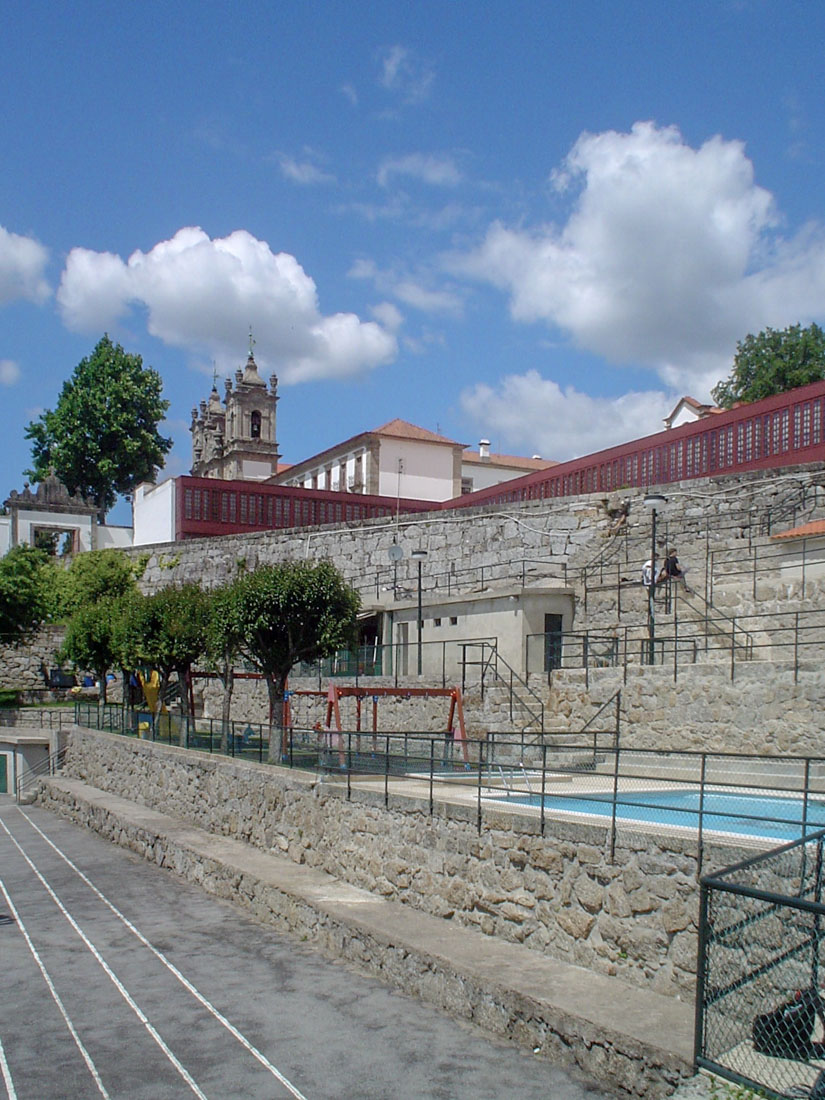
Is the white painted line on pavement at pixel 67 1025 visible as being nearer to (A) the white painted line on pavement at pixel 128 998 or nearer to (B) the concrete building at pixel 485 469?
(A) the white painted line on pavement at pixel 128 998

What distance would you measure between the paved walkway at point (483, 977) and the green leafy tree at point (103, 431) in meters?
41.8

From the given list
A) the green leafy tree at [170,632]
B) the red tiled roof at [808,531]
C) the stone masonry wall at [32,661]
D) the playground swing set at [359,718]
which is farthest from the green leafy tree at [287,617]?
the stone masonry wall at [32,661]

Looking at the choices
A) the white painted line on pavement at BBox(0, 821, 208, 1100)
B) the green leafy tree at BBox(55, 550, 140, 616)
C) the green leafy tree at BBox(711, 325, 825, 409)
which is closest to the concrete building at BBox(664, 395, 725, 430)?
the green leafy tree at BBox(711, 325, 825, 409)

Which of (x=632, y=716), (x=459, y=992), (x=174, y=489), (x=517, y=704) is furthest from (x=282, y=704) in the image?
(x=174, y=489)

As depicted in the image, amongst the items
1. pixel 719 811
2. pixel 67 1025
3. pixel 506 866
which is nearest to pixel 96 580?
pixel 67 1025

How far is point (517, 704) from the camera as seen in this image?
19.2 metres

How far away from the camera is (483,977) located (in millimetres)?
8117

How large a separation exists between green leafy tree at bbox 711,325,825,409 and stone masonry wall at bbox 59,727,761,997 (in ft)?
111

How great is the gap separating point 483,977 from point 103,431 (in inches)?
1919

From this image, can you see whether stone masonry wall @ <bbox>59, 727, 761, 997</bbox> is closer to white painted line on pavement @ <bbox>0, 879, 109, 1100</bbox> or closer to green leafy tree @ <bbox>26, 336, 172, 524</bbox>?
white painted line on pavement @ <bbox>0, 879, 109, 1100</bbox>

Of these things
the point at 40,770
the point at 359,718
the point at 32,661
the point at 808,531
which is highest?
the point at 808,531

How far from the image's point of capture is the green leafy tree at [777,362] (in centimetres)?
4306

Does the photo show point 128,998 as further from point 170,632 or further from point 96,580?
point 96,580

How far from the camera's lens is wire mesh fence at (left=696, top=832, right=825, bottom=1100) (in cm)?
582
